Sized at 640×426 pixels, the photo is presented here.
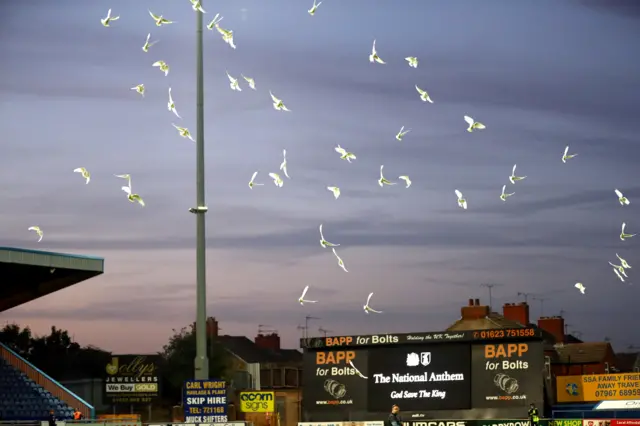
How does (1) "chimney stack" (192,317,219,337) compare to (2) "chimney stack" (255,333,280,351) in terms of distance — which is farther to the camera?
(2) "chimney stack" (255,333,280,351)

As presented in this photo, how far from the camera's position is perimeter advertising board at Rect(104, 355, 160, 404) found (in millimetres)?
65000

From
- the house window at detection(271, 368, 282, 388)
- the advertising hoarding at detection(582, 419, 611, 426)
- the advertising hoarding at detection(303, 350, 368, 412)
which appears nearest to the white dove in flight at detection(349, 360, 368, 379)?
the advertising hoarding at detection(303, 350, 368, 412)

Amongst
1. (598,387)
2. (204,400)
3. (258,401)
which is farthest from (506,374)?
(204,400)

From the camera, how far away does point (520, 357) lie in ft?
155

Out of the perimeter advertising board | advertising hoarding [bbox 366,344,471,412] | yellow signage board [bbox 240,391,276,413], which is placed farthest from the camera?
the perimeter advertising board

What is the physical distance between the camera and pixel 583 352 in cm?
9075

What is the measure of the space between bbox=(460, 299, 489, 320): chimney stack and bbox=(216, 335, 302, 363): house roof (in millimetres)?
28642

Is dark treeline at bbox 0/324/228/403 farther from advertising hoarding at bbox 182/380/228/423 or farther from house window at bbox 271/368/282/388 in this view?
advertising hoarding at bbox 182/380/228/423

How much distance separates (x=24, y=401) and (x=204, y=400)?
780 inches

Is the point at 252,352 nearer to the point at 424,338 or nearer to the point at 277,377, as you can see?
the point at 277,377

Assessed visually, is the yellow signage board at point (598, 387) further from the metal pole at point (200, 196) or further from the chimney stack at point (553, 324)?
the chimney stack at point (553, 324)

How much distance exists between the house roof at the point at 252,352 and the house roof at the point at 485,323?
2767 centimetres

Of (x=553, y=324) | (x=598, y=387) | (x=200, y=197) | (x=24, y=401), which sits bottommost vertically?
(x=24, y=401)

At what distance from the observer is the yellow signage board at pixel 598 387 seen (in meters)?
50.2
